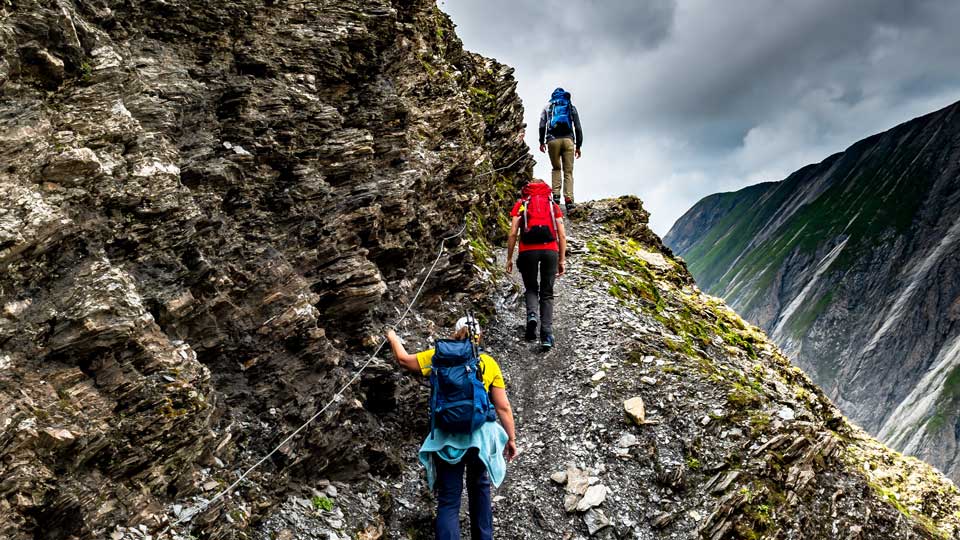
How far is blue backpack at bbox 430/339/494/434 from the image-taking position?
8531 mm

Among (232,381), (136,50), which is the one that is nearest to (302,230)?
(232,381)

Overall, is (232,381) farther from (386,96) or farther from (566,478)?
(386,96)

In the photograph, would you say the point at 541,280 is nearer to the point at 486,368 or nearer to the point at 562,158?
the point at 486,368

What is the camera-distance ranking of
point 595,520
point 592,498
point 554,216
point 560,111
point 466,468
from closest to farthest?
point 466,468, point 595,520, point 592,498, point 554,216, point 560,111

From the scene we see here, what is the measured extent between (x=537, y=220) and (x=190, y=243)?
8.02 meters

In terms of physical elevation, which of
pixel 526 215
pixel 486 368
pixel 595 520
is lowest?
pixel 595 520

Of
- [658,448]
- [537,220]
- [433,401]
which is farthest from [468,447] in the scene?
[537,220]

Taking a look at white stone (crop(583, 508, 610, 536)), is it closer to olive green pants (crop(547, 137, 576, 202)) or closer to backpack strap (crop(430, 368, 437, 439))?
backpack strap (crop(430, 368, 437, 439))

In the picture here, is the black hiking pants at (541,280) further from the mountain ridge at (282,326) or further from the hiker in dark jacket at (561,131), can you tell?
the hiker in dark jacket at (561,131)

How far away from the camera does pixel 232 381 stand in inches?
358

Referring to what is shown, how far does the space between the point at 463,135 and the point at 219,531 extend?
12821 mm

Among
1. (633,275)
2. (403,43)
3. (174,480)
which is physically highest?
(403,43)

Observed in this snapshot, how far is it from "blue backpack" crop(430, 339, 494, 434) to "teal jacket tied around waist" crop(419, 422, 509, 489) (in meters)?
0.14

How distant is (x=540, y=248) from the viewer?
14.2 meters
